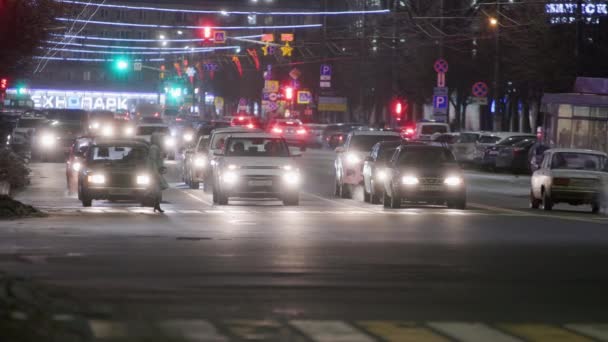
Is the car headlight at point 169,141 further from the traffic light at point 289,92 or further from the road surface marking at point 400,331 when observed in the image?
the road surface marking at point 400,331

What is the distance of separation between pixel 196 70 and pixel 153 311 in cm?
13957

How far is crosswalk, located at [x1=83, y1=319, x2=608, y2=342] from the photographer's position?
1258 cm

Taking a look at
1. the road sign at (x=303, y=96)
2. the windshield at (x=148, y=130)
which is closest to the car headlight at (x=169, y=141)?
the windshield at (x=148, y=130)

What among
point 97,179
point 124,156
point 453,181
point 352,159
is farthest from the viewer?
point 352,159

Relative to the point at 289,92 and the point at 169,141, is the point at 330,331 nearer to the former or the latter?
the point at 169,141

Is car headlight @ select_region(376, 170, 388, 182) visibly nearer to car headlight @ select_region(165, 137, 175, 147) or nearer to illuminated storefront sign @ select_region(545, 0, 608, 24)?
illuminated storefront sign @ select_region(545, 0, 608, 24)

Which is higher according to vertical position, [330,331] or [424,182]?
[330,331]

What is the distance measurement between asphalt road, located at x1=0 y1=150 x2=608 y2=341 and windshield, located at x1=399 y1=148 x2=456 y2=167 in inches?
91.6

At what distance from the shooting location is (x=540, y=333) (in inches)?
518

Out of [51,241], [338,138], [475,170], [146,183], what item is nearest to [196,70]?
[338,138]

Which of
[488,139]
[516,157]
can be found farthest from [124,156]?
[488,139]

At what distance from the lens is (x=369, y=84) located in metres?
105

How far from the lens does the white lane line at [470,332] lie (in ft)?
41.6

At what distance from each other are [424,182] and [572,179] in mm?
3523
